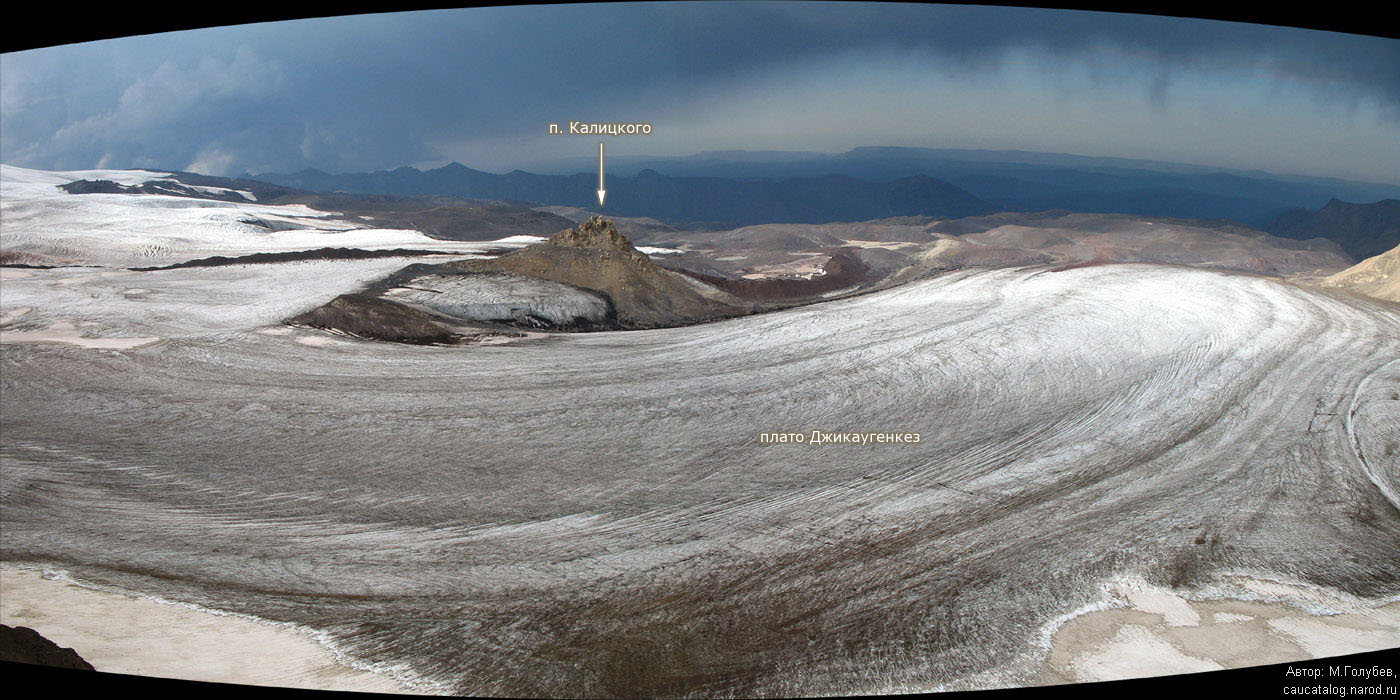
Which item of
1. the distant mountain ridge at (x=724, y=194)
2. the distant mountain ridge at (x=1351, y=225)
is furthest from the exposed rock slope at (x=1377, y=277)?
the distant mountain ridge at (x=724, y=194)

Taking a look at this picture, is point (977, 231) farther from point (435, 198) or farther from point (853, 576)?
point (435, 198)

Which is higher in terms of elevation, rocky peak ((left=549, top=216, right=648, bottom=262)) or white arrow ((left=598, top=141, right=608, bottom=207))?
white arrow ((left=598, top=141, right=608, bottom=207))

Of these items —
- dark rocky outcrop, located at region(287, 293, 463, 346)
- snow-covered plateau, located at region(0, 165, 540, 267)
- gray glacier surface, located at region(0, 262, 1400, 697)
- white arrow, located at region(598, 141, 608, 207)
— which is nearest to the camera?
gray glacier surface, located at region(0, 262, 1400, 697)

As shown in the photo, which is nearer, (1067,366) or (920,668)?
(920,668)

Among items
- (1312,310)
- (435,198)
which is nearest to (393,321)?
(435,198)

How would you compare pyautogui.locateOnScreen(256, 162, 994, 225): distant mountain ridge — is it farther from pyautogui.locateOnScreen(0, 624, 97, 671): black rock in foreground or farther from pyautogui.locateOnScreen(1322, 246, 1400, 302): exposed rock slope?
pyautogui.locateOnScreen(0, 624, 97, 671): black rock in foreground

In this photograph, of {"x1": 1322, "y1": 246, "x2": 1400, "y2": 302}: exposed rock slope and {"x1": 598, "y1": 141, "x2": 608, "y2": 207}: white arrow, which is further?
{"x1": 1322, "y1": 246, "x2": 1400, "y2": 302}: exposed rock slope

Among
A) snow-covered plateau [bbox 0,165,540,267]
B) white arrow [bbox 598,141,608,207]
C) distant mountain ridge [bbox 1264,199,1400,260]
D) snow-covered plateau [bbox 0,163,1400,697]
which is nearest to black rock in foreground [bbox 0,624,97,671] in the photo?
snow-covered plateau [bbox 0,163,1400,697]
